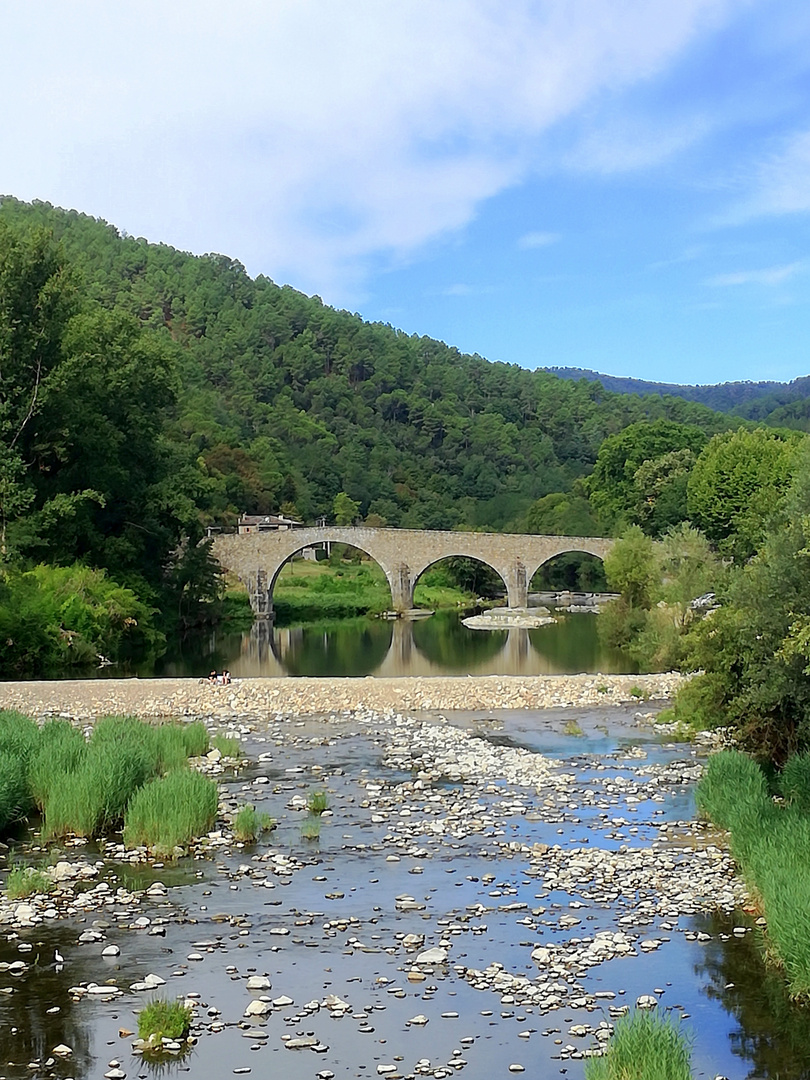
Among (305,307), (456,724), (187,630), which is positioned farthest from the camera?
(305,307)

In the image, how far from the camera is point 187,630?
A: 49156mm

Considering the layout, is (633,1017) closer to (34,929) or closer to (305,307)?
(34,929)

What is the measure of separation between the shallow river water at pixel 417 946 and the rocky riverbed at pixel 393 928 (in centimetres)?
2

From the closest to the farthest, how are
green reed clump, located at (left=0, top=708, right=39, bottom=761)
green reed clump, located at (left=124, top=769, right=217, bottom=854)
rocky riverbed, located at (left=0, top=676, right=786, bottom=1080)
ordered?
rocky riverbed, located at (left=0, top=676, right=786, bottom=1080) → green reed clump, located at (left=124, top=769, right=217, bottom=854) → green reed clump, located at (left=0, top=708, right=39, bottom=761)

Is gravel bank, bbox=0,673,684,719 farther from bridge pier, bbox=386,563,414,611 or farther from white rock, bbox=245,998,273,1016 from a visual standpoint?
bridge pier, bbox=386,563,414,611

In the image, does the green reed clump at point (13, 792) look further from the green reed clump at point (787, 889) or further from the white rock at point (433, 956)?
the green reed clump at point (787, 889)

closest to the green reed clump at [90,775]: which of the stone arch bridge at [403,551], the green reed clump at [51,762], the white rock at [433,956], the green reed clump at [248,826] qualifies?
the green reed clump at [51,762]

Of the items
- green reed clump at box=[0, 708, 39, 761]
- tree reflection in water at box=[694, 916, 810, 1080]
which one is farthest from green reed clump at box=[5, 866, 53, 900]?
tree reflection in water at box=[694, 916, 810, 1080]

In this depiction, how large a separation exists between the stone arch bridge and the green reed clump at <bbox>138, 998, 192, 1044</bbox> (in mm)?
49494

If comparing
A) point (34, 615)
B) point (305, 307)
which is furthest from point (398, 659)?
point (305, 307)

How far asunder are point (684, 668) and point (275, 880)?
25.0 ft

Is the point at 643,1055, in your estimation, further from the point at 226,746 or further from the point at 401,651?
the point at 401,651

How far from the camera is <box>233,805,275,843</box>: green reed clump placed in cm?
1304

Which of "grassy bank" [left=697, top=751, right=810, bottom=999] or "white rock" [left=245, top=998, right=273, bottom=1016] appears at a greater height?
"grassy bank" [left=697, top=751, right=810, bottom=999]
